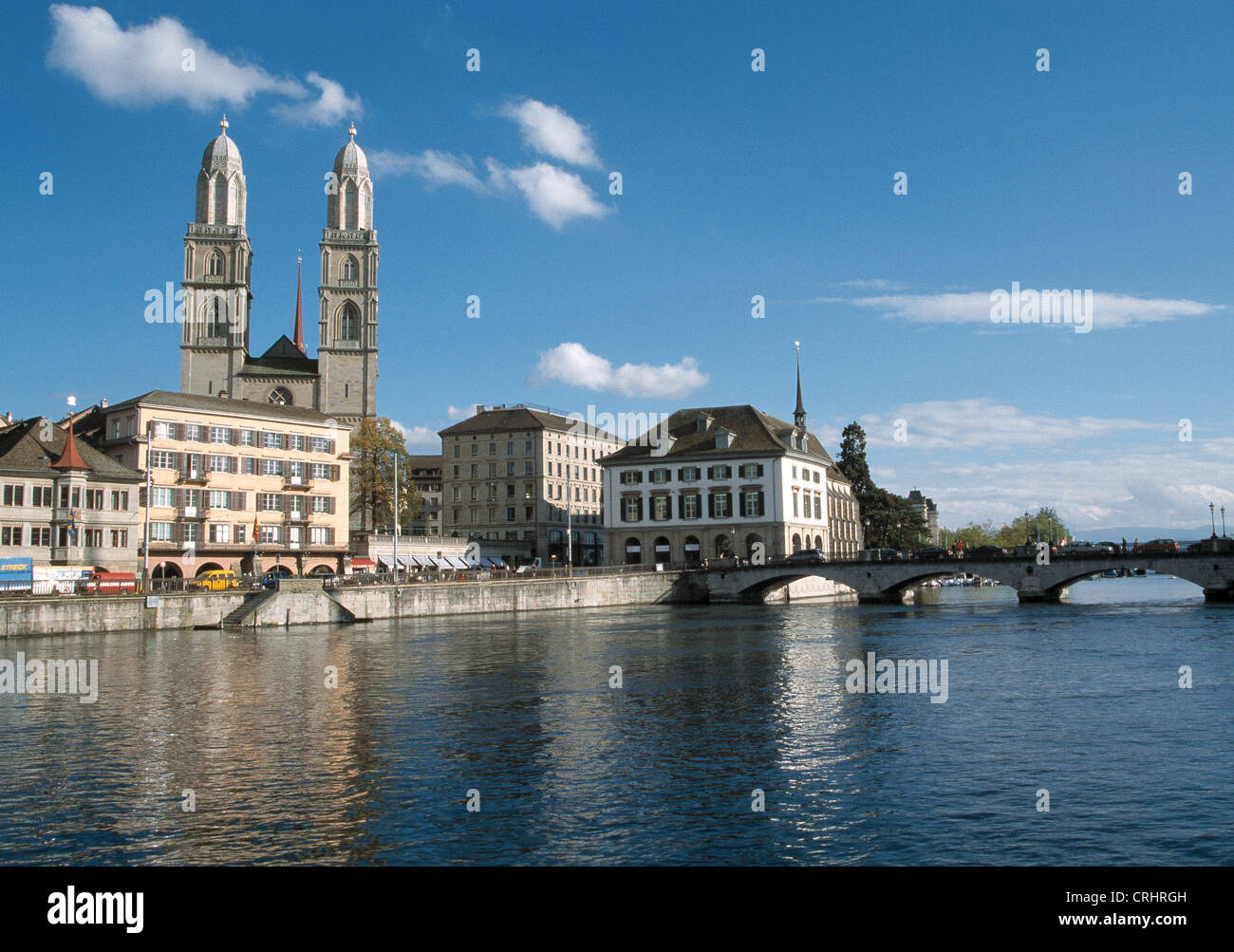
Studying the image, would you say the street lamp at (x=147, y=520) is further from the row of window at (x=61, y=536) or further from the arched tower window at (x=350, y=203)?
the arched tower window at (x=350, y=203)

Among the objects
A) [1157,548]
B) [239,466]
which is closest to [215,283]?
[239,466]

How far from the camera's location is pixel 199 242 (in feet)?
398

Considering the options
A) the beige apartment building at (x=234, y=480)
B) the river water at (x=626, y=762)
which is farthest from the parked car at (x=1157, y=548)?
the beige apartment building at (x=234, y=480)

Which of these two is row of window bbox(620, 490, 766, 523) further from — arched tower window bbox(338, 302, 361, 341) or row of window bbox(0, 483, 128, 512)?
row of window bbox(0, 483, 128, 512)

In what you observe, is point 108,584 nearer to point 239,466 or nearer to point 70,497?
point 70,497

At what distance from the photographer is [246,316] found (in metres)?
123

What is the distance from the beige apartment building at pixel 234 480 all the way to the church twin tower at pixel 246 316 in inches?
1372

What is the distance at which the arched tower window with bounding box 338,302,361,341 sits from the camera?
125 metres

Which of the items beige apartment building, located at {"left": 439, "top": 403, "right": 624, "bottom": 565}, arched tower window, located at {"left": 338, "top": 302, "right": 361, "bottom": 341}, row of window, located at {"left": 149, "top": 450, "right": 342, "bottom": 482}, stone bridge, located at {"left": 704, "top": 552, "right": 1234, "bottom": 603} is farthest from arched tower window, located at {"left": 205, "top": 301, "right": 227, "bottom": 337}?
stone bridge, located at {"left": 704, "top": 552, "right": 1234, "bottom": 603}

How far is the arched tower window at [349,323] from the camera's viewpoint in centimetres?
12488

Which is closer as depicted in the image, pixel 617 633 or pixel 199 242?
pixel 617 633

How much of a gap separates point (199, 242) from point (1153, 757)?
12097cm
